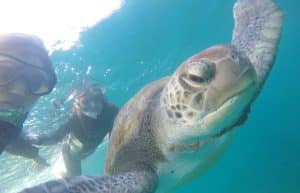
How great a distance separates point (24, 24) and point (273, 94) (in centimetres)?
4566

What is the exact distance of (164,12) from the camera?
14484 millimetres

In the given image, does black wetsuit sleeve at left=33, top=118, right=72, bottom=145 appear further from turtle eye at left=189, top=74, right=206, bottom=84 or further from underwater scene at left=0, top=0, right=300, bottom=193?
turtle eye at left=189, top=74, right=206, bottom=84

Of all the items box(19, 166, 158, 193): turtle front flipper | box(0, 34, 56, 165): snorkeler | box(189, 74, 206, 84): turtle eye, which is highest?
box(189, 74, 206, 84): turtle eye

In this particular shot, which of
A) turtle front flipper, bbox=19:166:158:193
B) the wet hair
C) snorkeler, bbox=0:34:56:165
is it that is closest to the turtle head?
turtle front flipper, bbox=19:166:158:193

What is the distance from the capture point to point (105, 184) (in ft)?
9.90

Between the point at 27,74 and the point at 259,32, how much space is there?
3035 millimetres

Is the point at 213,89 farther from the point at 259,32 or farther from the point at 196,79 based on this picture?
the point at 259,32

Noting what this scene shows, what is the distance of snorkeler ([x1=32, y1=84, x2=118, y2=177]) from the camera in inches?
315

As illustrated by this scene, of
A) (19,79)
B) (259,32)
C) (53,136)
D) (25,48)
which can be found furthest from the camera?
(53,136)

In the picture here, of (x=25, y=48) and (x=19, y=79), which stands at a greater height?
(x=25, y=48)

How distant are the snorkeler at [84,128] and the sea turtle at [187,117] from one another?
344 centimetres

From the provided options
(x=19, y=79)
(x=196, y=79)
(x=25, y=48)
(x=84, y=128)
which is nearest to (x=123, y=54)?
(x=84, y=128)

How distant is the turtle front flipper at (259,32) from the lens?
416 cm

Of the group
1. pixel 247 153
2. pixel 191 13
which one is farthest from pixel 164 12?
pixel 247 153
